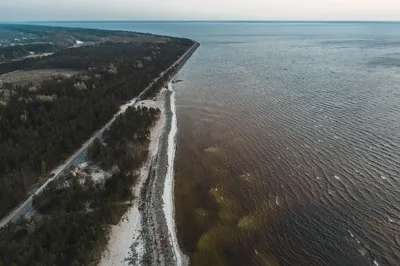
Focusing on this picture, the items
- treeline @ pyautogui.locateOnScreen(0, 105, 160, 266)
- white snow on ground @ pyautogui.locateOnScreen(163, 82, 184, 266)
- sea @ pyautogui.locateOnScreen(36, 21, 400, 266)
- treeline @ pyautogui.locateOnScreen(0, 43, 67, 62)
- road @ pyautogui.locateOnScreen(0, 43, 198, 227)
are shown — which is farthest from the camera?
treeline @ pyautogui.locateOnScreen(0, 43, 67, 62)

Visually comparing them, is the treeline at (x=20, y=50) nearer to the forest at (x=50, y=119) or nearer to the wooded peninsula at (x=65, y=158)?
the forest at (x=50, y=119)

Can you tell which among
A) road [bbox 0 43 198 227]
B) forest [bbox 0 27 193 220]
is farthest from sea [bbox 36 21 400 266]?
forest [bbox 0 27 193 220]

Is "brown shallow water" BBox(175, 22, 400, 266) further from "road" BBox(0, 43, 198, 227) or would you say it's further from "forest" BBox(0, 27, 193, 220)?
"forest" BBox(0, 27, 193, 220)

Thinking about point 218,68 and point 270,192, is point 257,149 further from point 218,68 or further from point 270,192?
point 218,68

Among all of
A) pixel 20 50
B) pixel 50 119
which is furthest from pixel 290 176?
pixel 20 50

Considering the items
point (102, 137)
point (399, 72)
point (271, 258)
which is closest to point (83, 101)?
point (102, 137)

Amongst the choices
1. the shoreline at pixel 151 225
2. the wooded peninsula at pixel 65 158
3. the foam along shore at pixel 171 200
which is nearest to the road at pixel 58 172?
the wooded peninsula at pixel 65 158
